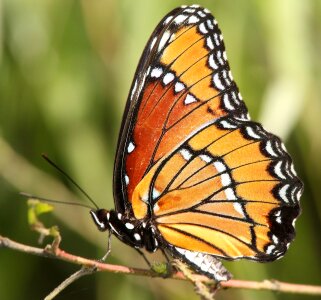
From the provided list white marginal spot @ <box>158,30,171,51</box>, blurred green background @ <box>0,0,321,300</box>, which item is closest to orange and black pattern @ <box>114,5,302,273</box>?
white marginal spot @ <box>158,30,171,51</box>

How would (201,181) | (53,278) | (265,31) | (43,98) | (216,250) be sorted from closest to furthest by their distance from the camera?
(216,250), (201,181), (265,31), (43,98), (53,278)

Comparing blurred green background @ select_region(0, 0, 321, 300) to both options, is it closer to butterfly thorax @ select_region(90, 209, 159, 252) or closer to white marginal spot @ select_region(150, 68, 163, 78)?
white marginal spot @ select_region(150, 68, 163, 78)

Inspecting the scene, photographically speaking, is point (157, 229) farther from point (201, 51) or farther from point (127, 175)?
point (201, 51)

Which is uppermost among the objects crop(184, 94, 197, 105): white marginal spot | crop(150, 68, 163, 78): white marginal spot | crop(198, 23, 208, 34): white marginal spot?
crop(198, 23, 208, 34): white marginal spot

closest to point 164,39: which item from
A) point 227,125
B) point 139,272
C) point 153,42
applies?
point 153,42

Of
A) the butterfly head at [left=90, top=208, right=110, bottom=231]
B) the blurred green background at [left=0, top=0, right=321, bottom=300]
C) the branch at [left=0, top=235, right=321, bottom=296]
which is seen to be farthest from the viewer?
the blurred green background at [left=0, top=0, right=321, bottom=300]

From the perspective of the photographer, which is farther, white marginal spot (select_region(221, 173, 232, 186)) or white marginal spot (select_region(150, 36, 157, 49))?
white marginal spot (select_region(221, 173, 232, 186))

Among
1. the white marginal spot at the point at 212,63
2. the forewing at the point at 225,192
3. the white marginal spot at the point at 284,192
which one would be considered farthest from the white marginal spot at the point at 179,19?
the white marginal spot at the point at 284,192

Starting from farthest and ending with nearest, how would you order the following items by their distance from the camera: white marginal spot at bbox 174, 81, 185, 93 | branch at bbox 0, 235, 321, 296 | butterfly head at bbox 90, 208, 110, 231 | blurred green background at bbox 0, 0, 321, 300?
blurred green background at bbox 0, 0, 321, 300
white marginal spot at bbox 174, 81, 185, 93
butterfly head at bbox 90, 208, 110, 231
branch at bbox 0, 235, 321, 296

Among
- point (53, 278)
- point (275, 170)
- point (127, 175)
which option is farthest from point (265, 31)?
point (53, 278)
